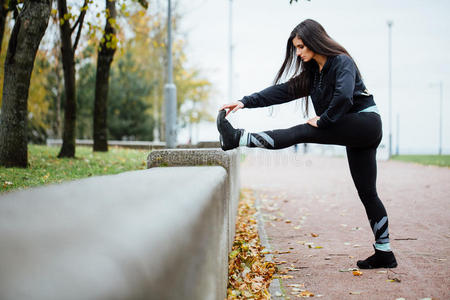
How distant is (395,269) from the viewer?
3693 mm

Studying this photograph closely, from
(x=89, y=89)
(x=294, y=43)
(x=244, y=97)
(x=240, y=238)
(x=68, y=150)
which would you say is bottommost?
(x=240, y=238)

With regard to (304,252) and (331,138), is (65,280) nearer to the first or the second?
(331,138)

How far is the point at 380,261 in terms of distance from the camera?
3672 millimetres

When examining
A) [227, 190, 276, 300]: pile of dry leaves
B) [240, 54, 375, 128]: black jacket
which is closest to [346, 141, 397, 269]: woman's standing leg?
[240, 54, 375, 128]: black jacket

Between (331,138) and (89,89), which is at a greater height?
(89,89)

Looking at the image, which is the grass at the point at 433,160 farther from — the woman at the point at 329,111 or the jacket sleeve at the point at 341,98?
the jacket sleeve at the point at 341,98

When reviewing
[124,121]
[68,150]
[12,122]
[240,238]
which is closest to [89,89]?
[124,121]

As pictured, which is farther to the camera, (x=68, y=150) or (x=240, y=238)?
(x=68, y=150)

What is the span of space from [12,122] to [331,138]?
21.7 feet

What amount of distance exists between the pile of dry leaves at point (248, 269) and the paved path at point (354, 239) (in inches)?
8.1

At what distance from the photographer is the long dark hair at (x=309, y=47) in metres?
3.49

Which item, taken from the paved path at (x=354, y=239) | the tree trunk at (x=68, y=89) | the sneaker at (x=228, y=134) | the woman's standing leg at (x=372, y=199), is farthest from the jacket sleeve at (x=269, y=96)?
the tree trunk at (x=68, y=89)

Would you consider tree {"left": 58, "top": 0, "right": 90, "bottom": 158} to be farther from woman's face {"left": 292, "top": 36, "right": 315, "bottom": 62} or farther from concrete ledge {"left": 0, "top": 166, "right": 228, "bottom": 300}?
concrete ledge {"left": 0, "top": 166, "right": 228, "bottom": 300}

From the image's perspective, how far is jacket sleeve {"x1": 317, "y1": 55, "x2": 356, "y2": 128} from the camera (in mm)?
3174
